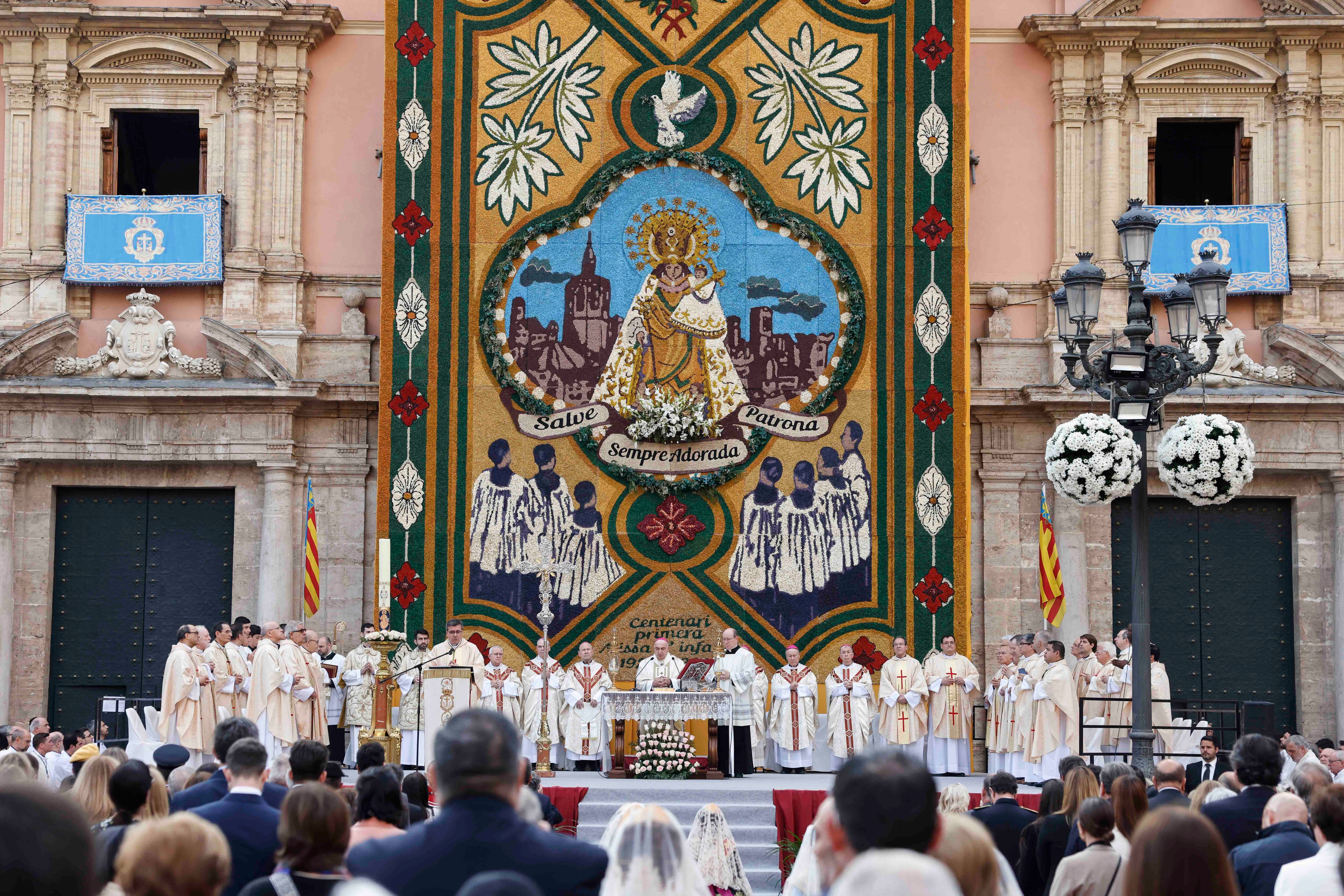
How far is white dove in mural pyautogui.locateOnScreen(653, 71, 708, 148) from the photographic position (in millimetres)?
21750

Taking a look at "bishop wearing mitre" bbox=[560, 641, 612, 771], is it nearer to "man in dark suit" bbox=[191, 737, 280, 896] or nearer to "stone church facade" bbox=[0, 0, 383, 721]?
"stone church facade" bbox=[0, 0, 383, 721]

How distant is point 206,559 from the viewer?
2217 cm

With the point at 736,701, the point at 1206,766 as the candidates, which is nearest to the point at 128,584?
the point at 736,701

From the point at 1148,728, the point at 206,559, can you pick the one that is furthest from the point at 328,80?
the point at 1148,728

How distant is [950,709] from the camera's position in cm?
1984

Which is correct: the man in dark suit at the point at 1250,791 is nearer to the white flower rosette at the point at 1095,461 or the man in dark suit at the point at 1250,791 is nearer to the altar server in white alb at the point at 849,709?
the white flower rosette at the point at 1095,461

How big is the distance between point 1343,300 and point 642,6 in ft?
31.3

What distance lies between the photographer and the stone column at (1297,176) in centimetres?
2233

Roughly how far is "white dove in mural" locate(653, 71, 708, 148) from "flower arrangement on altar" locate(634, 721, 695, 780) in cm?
771

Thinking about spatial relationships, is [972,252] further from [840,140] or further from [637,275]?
[637,275]

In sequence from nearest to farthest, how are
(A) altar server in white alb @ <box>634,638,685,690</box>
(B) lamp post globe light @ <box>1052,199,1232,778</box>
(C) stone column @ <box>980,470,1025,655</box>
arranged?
(B) lamp post globe light @ <box>1052,199,1232,778</box>, (A) altar server in white alb @ <box>634,638,685,690</box>, (C) stone column @ <box>980,470,1025,655</box>

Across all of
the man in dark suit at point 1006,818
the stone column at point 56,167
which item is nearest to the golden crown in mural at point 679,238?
the stone column at point 56,167

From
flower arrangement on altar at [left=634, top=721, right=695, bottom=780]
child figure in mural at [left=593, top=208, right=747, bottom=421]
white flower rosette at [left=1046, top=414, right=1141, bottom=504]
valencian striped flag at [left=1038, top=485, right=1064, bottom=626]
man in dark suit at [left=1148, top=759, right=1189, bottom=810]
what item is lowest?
flower arrangement on altar at [left=634, top=721, right=695, bottom=780]

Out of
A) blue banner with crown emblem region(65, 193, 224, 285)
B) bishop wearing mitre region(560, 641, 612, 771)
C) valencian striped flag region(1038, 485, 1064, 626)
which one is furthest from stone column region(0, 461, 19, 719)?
valencian striped flag region(1038, 485, 1064, 626)
